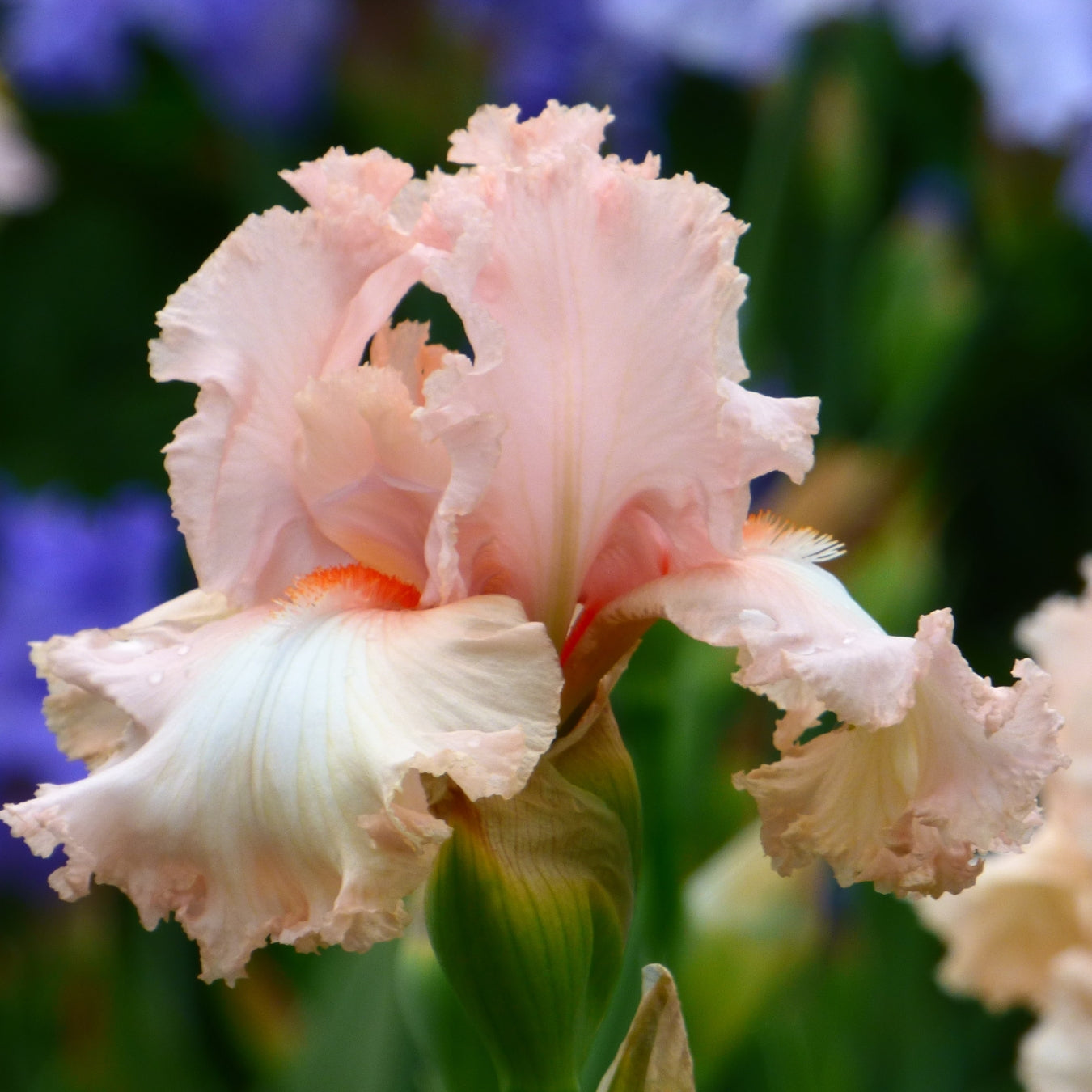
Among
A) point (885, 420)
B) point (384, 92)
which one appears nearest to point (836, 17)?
point (885, 420)

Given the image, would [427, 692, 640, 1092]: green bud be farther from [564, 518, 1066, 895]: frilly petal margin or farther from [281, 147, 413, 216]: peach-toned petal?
[281, 147, 413, 216]: peach-toned petal

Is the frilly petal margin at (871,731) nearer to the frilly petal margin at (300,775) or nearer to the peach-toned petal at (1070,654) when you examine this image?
the frilly petal margin at (300,775)

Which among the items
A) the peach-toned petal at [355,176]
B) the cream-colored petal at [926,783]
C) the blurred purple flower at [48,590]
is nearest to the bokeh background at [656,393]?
the blurred purple flower at [48,590]

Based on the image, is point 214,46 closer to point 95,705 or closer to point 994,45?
point 994,45

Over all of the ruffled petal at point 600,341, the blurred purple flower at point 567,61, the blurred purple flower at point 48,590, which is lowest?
the blurred purple flower at point 48,590

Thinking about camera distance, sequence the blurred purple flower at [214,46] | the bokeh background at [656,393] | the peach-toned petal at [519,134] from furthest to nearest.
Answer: the blurred purple flower at [214,46] → the bokeh background at [656,393] → the peach-toned petal at [519,134]

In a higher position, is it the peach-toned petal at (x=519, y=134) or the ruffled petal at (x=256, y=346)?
the peach-toned petal at (x=519, y=134)

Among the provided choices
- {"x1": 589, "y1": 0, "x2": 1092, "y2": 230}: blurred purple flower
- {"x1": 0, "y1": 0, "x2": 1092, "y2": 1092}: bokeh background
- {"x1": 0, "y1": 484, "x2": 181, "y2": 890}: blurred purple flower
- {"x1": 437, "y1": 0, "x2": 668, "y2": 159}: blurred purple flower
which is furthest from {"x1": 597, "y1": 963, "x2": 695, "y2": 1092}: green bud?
{"x1": 437, "y1": 0, "x2": 668, "y2": 159}: blurred purple flower
